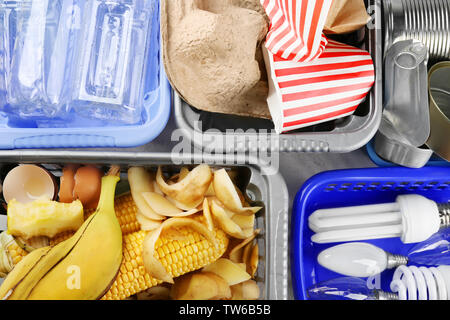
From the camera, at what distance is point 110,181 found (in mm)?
687

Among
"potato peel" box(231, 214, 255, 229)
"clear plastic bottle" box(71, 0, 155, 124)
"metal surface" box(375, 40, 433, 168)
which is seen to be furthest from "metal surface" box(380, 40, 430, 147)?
"clear plastic bottle" box(71, 0, 155, 124)

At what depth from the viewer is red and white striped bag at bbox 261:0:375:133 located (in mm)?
579

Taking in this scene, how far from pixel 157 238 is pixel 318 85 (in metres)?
0.30

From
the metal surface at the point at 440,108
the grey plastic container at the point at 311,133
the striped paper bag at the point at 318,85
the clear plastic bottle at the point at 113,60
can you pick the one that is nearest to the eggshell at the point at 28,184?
the clear plastic bottle at the point at 113,60

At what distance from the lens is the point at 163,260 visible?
67 cm

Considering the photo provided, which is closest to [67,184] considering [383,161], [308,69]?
[308,69]

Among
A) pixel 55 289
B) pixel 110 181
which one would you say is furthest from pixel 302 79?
pixel 55 289

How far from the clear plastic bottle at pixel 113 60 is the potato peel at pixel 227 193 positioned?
15 cm

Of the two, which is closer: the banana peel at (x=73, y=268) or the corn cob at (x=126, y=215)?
the banana peel at (x=73, y=268)

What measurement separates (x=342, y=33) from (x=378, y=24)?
0.05 meters

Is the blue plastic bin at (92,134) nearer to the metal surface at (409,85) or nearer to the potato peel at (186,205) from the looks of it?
the potato peel at (186,205)

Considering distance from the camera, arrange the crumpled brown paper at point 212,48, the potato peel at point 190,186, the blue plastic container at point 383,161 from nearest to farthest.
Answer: the crumpled brown paper at point 212,48, the potato peel at point 190,186, the blue plastic container at point 383,161

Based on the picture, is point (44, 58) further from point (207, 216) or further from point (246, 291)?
point (246, 291)

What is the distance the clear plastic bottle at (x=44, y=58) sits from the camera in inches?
27.0
